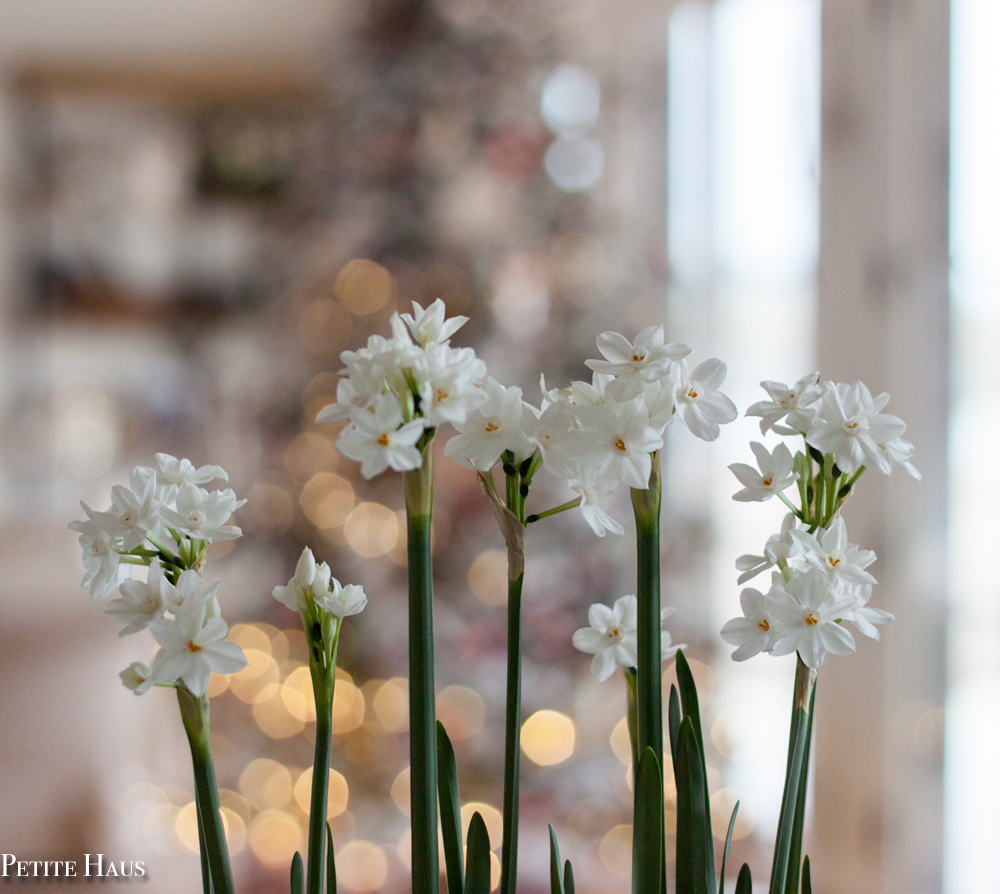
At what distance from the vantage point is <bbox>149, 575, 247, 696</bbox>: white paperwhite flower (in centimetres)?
31

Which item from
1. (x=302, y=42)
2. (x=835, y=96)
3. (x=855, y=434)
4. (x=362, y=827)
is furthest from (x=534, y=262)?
(x=302, y=42)

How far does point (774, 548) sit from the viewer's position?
35cm

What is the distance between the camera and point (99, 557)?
1.13 ft

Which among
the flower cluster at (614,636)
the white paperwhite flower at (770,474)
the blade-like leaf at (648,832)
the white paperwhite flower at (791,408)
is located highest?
the white paperwhite flower at (791,408)

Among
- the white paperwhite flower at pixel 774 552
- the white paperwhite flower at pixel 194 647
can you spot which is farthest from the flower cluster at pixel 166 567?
the white paperwhite flower at pixel 774 552

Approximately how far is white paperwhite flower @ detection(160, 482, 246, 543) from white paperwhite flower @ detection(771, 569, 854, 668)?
0.72 feet

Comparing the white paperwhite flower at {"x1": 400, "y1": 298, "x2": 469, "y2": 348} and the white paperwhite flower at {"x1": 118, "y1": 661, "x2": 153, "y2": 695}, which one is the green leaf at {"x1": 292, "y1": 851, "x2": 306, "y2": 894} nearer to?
the white paperwhite flower at {"x1": 118, "y1": 661, "x2": 153, "y2": 695}

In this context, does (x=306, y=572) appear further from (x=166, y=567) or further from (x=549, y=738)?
(x=549, y=738)

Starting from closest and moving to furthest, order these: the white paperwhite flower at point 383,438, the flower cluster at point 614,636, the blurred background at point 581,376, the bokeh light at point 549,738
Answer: the white paperwhite flower at point 383,438 → the flower cluster at point 614,636 → the blurred background at point 581,376 → the bokeh light at point 549,738

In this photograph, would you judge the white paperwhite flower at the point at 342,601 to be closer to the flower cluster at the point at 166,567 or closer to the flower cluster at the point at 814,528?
the flower cluster at the point at 166,567

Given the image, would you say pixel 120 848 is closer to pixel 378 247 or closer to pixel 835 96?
pixel 378 247

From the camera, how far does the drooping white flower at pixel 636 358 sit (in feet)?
1.12

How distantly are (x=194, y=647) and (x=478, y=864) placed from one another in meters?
0.16

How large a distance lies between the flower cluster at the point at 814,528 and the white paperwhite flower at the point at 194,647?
7.6 inches
